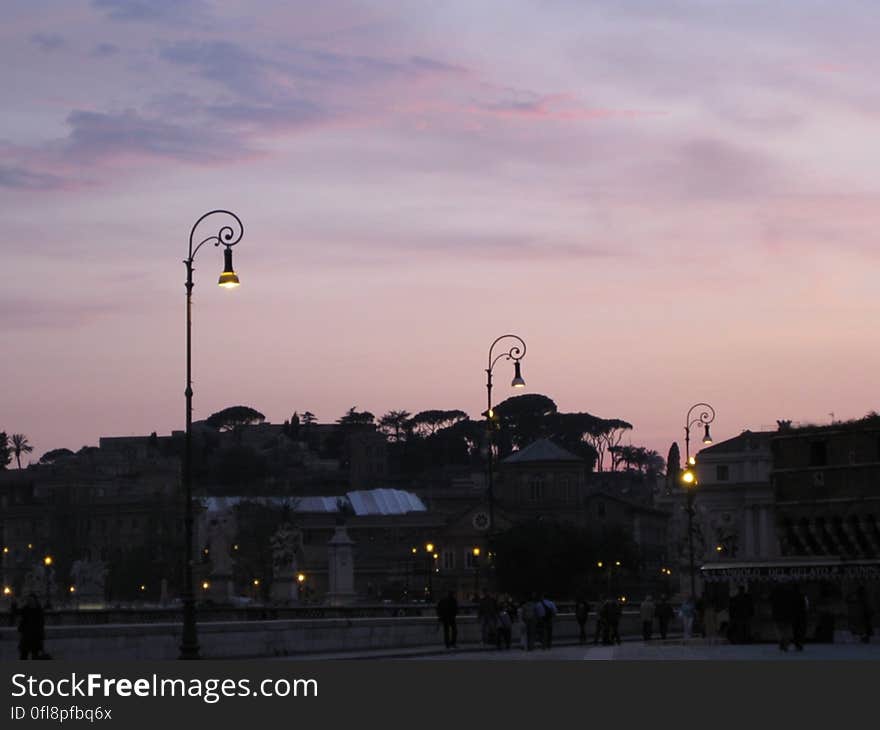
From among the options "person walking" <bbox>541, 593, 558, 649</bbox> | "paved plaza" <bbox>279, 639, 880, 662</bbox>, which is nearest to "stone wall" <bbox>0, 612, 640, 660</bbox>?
"paved plaza" <bbox>279, 639, 880, 662</bbox>

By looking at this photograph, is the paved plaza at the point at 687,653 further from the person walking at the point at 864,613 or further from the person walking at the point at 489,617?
the person walking at the point at 489,617

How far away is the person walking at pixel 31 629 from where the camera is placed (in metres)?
35.8

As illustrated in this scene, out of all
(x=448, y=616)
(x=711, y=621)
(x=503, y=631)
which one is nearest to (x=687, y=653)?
(x=503, y=631)

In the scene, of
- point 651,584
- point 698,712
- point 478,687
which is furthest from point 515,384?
point 651,584

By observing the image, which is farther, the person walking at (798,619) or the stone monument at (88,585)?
the stone monument at (88,585)

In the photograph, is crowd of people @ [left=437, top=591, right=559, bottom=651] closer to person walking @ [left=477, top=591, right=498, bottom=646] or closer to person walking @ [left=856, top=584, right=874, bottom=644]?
person walking @ [left=477, top=591, right=498, bottom=646]

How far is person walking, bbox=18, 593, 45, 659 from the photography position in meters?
35.8

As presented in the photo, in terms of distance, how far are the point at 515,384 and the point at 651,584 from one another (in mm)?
110393

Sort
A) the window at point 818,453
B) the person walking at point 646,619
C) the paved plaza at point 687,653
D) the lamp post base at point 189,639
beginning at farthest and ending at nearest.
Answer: the person walking at point 646,619 → the window at point 818,453 → the lamp post base at point 189,639 → the paved plaza at point 687,653

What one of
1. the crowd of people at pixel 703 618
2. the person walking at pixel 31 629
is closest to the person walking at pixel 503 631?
the crowd of people at pixel 703 618

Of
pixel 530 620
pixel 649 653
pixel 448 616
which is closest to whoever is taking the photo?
pixel 649 653

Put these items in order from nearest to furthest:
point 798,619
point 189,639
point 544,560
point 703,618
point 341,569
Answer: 1. point 189,639
2. point 798,619
3. point 703,618
4. point 341,569
5. point 544,560

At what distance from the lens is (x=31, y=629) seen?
118 feet

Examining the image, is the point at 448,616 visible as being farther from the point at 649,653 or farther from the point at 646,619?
the point at 646,619
